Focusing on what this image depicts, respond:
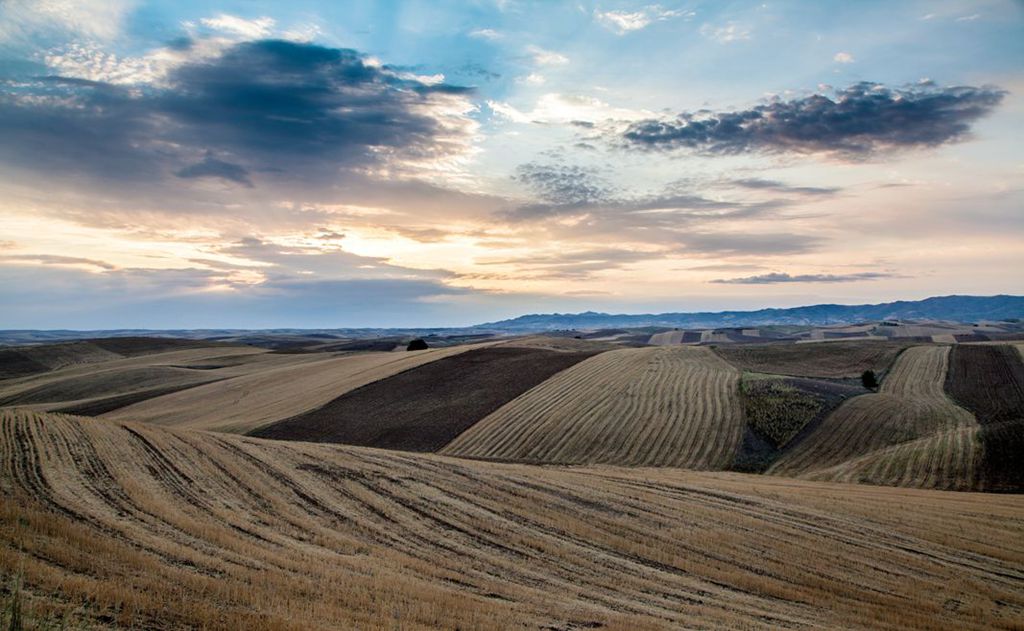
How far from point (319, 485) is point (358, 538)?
574cm

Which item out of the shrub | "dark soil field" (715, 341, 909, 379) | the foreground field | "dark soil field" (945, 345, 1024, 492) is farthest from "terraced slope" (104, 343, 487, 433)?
"dark soil field" (945, 345, 1024, 492)

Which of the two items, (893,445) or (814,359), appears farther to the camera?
(814,359)

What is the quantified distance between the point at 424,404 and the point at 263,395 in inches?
748

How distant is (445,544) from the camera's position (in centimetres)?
1756

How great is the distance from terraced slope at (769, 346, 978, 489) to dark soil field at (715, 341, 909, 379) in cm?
1464

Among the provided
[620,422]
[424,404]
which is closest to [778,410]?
[620,422]

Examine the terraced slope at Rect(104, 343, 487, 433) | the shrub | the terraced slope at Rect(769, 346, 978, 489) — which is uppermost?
the shrub

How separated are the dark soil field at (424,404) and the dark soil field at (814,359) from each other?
67.7 ft

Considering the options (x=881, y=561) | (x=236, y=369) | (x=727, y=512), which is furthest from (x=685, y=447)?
(x=236, y=369)

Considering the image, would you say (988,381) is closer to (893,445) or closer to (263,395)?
(893,445)

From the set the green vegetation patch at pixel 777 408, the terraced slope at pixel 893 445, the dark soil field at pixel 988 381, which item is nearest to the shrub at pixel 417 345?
the green vegetation patch at pixel 777 408

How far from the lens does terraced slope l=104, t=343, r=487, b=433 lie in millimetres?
53625

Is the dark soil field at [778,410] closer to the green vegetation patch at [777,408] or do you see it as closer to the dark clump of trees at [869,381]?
A: the green vegetation patch at [777,408]

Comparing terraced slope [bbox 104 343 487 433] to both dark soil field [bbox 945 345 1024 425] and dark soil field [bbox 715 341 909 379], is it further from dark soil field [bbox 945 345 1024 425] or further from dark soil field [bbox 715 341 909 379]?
dark soil field [bbox 945 345 1024 425]
